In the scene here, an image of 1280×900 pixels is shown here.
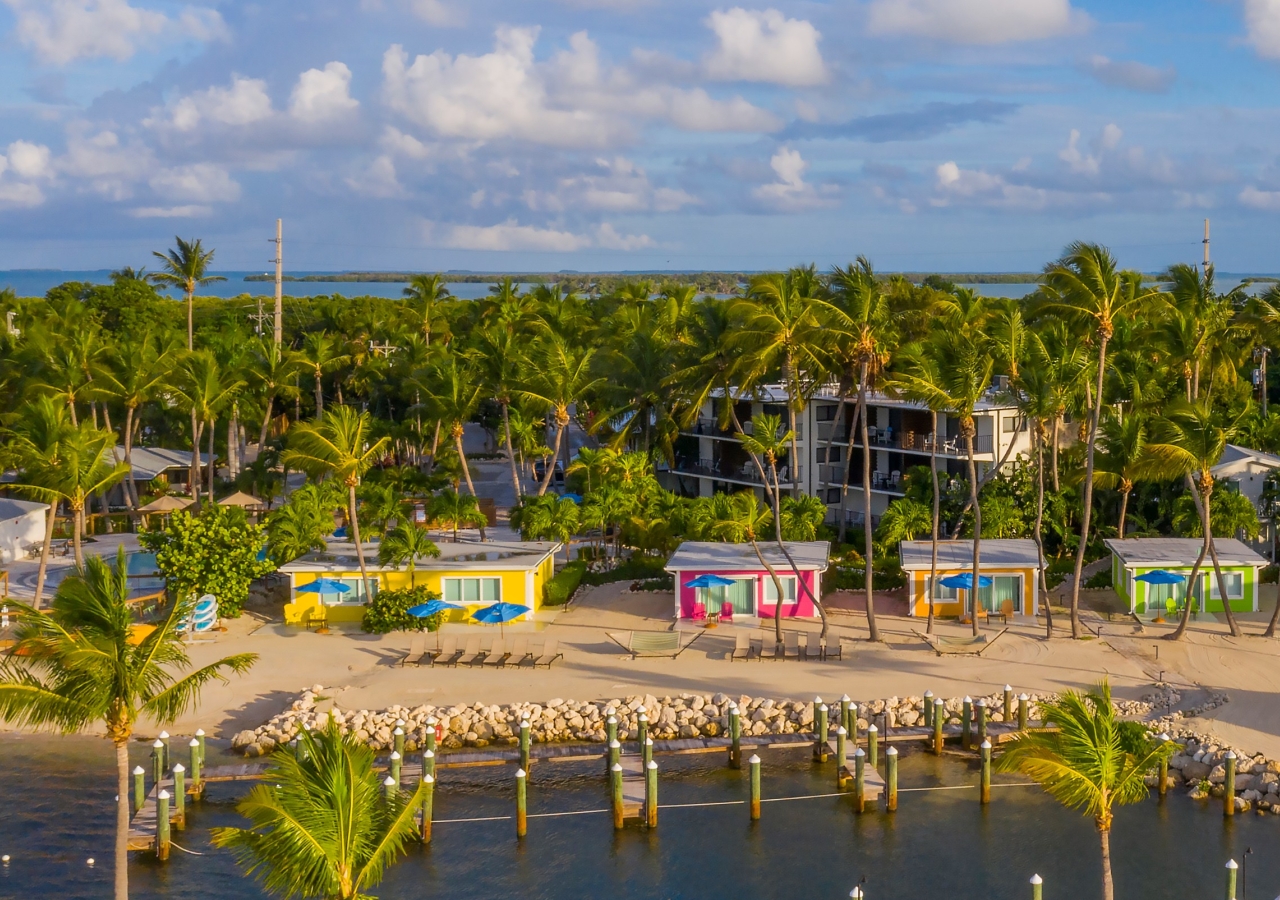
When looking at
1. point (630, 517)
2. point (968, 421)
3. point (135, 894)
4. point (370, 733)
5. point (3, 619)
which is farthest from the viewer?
point (630, 517)

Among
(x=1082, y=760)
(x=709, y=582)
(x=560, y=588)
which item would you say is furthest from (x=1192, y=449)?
(x=1082, y=760)

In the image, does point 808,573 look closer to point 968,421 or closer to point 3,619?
point 968,421

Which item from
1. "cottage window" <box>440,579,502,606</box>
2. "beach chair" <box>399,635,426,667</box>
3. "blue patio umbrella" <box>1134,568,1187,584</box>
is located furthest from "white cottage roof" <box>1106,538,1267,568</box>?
"beach chair" <box>399,635,426,667</box>

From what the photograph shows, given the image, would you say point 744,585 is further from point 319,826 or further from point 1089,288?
point 319,826

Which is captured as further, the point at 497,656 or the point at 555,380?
the point at 555,380

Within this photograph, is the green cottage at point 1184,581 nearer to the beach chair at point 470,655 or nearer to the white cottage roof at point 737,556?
the white cottage roof at point 737,556

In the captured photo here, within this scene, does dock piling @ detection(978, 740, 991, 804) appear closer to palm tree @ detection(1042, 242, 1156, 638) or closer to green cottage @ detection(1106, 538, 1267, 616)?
palm tree @ detection(1042, 242, 1156, 638)

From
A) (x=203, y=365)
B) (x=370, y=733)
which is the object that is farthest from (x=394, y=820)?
(x=203, y=365)
